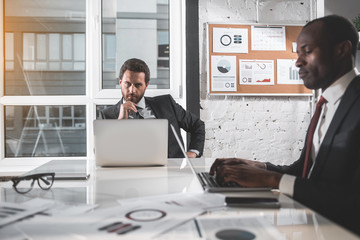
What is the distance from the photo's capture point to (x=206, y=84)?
2.81 meters

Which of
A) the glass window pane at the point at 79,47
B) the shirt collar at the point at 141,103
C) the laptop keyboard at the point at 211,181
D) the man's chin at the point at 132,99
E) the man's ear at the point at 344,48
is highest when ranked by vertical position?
the glass window pane at the point at 79,47

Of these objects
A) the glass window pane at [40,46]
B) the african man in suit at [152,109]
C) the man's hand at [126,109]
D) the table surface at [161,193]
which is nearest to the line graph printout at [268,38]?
the african man in suit at [152,109]

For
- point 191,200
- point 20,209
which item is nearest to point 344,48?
point 191,200

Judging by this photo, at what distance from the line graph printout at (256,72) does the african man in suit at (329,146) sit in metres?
1.39

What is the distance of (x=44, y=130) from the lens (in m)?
2.90

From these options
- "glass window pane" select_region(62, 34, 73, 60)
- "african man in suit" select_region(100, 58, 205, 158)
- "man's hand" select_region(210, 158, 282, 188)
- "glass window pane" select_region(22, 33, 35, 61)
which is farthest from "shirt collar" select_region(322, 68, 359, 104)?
"glass window pane" select_region(22, 33, 35, 61)

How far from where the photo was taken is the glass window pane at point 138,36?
9.37ft

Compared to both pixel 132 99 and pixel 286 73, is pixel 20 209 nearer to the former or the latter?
pixel 132 99

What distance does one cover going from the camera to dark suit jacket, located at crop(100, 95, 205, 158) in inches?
98.7

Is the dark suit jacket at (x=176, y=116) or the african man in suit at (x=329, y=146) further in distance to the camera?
the dark suit jacket at (x=176, y=116)

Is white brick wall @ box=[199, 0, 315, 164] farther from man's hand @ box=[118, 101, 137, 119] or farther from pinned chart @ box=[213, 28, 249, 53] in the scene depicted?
man's hand @ box=[118, 101, 137, 119]

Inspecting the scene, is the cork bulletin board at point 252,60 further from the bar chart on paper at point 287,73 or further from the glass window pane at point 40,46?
the glass window pane at point 40,46

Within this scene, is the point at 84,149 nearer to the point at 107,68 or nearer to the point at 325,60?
the point at 107,68

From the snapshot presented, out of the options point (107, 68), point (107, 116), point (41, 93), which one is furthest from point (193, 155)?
point (41, 93)
